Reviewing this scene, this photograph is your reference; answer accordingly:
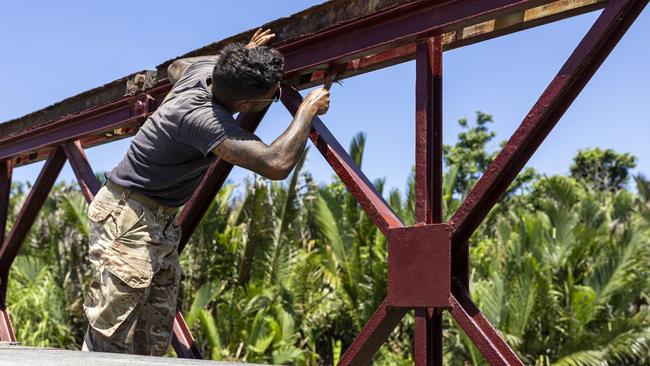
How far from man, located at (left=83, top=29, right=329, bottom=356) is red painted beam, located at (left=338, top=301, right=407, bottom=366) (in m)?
0.63

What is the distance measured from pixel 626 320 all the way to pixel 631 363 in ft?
4.66

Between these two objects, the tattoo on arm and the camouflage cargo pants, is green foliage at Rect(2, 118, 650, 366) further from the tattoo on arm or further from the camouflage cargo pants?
the tattoo on arm

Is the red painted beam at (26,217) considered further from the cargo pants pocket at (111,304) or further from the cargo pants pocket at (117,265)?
the cargo pants pocket at (111,304)

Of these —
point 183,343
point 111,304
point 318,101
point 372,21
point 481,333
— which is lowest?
point 481,333

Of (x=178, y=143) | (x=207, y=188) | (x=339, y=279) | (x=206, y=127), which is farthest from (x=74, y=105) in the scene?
(x=339, y=279)

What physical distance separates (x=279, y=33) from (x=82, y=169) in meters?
1.55

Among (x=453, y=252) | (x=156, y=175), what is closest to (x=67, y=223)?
(x=156, y=175)

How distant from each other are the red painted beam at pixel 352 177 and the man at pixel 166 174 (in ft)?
0.47

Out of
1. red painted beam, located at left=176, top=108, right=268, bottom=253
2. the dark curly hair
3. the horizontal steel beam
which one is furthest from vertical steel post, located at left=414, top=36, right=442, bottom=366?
the horizontal steel beam

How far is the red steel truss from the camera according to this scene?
2.66 m

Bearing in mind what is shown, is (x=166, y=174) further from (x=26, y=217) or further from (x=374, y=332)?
(x=26, y=217)

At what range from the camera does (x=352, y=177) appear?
316cm

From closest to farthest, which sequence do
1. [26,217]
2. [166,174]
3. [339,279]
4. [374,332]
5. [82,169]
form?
[374,332] → [166,174] → [82,169] → [26,217] → [339,279]

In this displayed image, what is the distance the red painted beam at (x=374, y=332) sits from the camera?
116 inches
